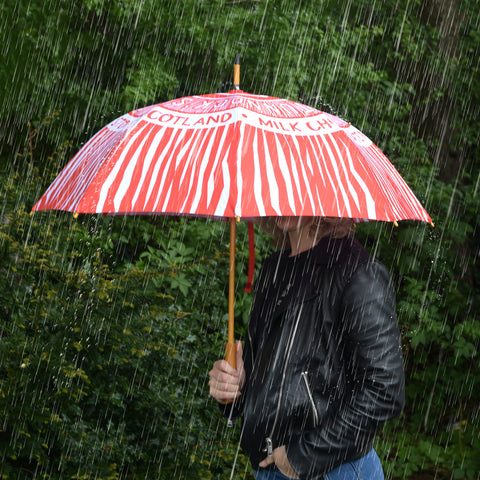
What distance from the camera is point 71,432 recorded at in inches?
129

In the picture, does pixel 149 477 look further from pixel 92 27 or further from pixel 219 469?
pixel 92 27

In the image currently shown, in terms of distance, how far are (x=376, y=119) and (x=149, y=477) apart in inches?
219

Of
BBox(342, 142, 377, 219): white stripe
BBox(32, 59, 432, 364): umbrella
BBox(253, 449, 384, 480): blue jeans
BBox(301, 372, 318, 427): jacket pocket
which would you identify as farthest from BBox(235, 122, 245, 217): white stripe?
BBox(253, 449, 384, 480): blue jeans

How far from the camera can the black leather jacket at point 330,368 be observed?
183cm

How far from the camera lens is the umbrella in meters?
1.81

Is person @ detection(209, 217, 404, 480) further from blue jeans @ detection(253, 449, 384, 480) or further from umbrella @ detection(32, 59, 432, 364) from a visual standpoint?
umbrella @ detection(32, 59, 432, 364)

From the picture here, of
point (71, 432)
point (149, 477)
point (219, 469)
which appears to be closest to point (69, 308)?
point (71, 432)

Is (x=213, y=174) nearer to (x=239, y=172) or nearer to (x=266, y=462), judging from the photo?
(x=239, y=172)

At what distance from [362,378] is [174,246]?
3.90 meters

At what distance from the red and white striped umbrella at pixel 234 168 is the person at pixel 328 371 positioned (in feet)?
0.72

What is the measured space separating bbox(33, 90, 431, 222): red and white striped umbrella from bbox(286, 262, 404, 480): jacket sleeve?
0.27 metres

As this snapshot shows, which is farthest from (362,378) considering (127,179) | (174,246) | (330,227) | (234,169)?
(174,246)

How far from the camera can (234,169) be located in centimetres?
183

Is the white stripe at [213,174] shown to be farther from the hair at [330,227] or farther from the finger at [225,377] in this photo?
the finger at [225,377]
